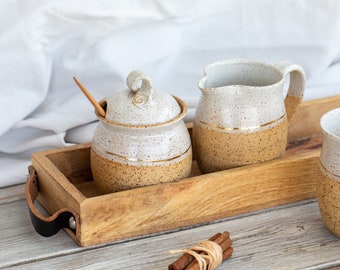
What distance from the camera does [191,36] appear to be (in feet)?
4.47

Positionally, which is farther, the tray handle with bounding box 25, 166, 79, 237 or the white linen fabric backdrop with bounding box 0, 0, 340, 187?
the white linen fabric backdrop with bounding box 0, 0, 340, 187

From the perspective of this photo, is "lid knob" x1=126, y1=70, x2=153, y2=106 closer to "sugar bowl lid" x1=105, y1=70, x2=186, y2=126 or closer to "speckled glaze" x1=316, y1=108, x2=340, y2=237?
"sugar bowl lid" x1=105, y1=70, x2=186, y2=126

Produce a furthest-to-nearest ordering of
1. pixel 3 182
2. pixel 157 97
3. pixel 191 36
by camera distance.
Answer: pixel 191 36
pixel 3 182
pixel 157 97

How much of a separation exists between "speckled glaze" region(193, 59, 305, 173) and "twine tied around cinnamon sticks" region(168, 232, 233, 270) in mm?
142

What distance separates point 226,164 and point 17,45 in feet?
1.35

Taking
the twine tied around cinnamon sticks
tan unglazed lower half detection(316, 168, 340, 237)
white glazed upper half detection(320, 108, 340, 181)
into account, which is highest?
white glazed upper half detection(320, 108, 340, 181)

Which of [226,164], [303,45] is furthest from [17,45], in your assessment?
[303,45]

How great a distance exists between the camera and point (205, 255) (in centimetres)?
93

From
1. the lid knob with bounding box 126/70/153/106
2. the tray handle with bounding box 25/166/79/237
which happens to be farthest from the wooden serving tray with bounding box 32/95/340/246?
the lid knob with bounding box 126/70/153/106

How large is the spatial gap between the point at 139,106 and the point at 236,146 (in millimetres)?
155

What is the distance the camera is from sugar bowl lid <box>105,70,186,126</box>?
99 cm

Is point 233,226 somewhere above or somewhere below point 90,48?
below

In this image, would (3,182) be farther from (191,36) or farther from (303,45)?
(303,45)

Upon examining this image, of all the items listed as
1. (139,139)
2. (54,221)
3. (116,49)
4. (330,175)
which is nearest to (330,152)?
(330,175)
